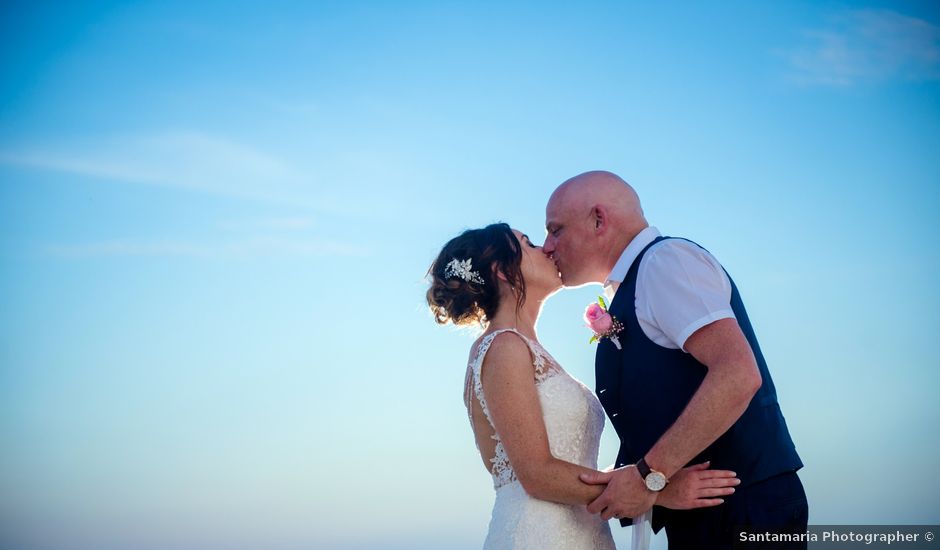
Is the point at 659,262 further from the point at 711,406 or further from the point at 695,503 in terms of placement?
the point at 695,503

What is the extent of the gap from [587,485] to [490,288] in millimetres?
1363

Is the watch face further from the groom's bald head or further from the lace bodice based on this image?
the groom's bald head

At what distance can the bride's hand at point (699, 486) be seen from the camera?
3883 mm

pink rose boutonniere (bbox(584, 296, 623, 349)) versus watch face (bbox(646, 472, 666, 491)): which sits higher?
pink rose boutonniere (bbox(584, 296, 623, 349))

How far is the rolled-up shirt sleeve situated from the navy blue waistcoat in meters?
0.11

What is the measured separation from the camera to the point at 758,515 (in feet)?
12.6

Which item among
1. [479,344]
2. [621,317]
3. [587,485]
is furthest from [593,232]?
[587,485]

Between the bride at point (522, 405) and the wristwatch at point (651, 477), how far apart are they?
76mm

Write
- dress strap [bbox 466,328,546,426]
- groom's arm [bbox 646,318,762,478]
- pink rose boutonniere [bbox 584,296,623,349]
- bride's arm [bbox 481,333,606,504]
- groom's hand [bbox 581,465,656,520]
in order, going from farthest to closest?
dress strap [bbox 466,328,546,426] → bride's arm [bbox 481,333,606,504] → pink rose boutonniere [bbox 584,296,623,349] → groom's hand [bbox 581,465,656,520] → groom's arm [bbox 646,318,762,478]

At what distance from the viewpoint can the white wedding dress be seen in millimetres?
4770

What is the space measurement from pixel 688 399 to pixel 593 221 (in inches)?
46.3

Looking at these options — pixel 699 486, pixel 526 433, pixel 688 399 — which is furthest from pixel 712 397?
pixel 526 433

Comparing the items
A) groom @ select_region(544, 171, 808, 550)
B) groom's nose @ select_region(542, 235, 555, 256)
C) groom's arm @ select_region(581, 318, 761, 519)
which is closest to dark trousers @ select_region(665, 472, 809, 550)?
groom @ select_region(544, 171, 808, 550)

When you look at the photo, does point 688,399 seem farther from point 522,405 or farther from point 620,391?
point 522,405
